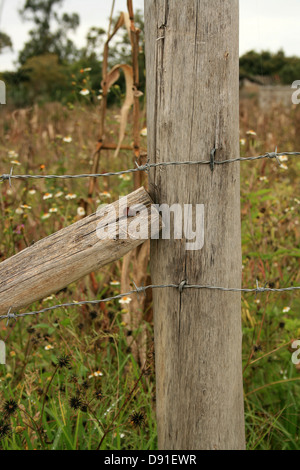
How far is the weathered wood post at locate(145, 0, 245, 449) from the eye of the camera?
1361 mm

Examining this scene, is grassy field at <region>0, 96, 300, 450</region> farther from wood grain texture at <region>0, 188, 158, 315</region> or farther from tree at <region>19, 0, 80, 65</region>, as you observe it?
tree at <region>19, 0, 80, 65</region>

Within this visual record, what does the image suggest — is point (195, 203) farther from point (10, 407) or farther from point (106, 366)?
point (106, 366)

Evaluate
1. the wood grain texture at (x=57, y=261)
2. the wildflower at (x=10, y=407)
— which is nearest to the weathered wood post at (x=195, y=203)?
the wood grain texture at (x=57, y=261)

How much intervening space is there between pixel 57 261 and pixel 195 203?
0.42 meters

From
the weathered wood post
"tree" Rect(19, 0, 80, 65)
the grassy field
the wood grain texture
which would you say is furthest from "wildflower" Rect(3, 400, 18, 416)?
"tree" Rect(19, 0, 80, 65)

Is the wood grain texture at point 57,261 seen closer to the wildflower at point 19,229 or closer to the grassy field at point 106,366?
the grassy field at point 106,366

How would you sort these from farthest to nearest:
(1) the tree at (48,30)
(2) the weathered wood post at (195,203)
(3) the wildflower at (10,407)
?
1. (1) the tree at (48,30)
2. (3) the wildflower at (10,407)
3. (2) the weathered wood post at (195,203)

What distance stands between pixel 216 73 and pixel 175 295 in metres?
0.64

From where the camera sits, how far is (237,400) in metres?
1.54

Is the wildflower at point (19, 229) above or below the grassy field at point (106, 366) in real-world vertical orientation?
above

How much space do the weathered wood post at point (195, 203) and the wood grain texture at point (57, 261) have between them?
0.17m

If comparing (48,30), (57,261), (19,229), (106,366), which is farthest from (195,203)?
(48,30)

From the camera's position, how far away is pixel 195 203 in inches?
55.2

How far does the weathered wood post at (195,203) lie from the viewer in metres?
1.36
